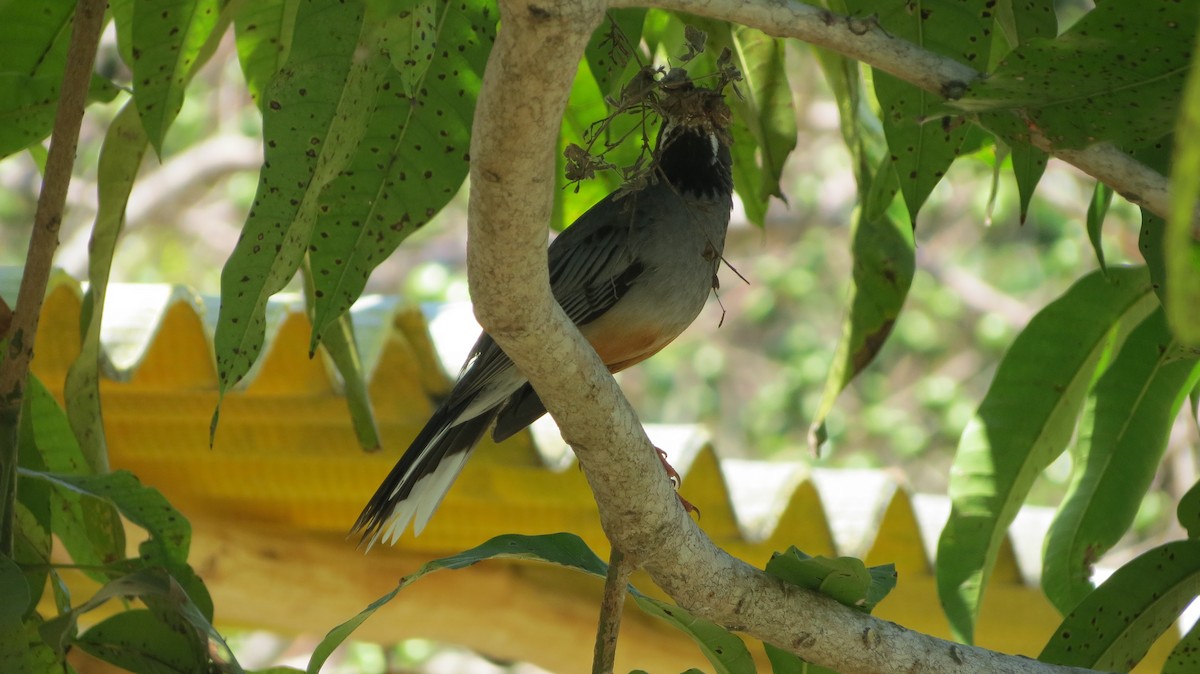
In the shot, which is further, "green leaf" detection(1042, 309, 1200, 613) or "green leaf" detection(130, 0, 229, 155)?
"green leaf" detection(1042, 309, 1200, 613)

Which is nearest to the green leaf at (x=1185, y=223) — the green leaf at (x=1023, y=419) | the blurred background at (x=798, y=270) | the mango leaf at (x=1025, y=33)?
the mango leaf at (x=1025, y=33)

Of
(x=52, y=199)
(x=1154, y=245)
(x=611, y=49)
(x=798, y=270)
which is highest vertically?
(x=798, y=270)

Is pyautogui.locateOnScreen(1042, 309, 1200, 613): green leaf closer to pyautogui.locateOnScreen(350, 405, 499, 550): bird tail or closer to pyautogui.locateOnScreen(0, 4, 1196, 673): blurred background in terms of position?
pyautogui.locateOnScreen(350, 405, 499, 550): bird tail

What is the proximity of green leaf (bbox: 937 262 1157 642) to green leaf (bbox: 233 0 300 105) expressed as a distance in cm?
136

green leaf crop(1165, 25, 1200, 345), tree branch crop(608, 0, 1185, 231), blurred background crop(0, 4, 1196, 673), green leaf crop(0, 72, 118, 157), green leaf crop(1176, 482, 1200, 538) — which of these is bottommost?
green leaf crop(1165, 25, 1200, 345)

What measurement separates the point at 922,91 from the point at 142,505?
1.28 meters

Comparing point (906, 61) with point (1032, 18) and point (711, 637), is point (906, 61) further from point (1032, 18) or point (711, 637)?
point (711, 637)

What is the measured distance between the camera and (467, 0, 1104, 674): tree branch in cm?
97

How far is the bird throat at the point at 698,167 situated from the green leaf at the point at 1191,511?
46.8 inches

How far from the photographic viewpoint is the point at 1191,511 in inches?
70.6

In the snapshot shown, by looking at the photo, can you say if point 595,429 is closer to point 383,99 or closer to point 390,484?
point 383,99

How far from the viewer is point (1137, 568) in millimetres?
1803

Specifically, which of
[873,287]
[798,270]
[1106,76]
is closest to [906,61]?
[1106,76]

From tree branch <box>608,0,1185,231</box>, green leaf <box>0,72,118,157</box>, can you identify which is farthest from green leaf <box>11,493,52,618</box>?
tree branch <box>608,0,1185,231</box>
